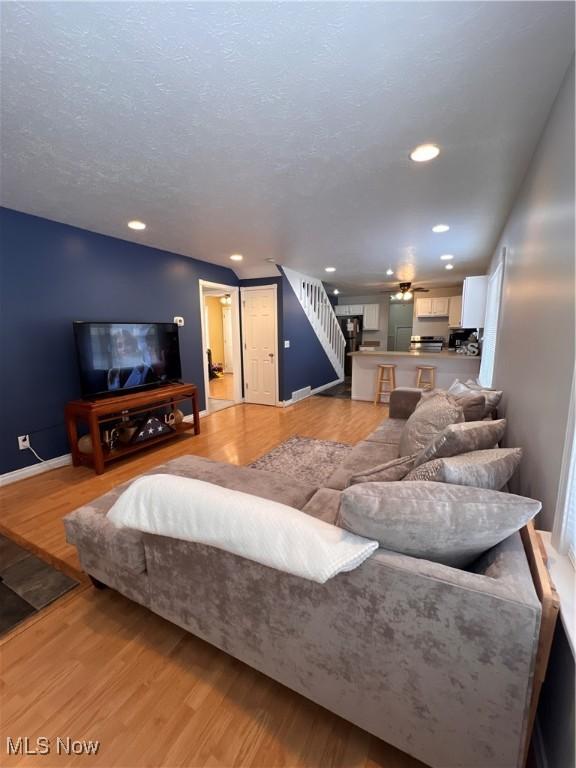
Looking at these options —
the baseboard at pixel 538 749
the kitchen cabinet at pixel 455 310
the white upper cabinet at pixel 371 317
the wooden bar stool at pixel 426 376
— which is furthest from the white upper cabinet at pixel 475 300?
the white upper cabinet at pixel 371 317

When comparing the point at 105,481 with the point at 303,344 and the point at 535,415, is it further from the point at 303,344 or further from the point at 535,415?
the point at 303,344

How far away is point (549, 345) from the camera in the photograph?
132cm

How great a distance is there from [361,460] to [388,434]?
0.65m

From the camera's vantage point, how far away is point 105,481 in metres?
2.93

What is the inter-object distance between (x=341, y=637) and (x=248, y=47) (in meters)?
2.08

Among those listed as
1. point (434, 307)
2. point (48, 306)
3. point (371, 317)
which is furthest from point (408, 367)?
point (48, 306)

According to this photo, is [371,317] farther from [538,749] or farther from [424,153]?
[538,749]

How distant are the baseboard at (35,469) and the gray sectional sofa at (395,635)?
2.46 meters

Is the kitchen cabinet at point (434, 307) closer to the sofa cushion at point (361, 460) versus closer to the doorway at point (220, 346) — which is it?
the doorway at point (220, 346)

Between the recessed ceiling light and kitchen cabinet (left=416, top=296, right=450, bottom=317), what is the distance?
6445 mm

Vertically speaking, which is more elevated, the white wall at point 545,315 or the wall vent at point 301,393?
the white wall at point 545,315

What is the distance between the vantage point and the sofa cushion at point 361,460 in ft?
6.47

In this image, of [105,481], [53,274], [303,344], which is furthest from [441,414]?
[303,344]
